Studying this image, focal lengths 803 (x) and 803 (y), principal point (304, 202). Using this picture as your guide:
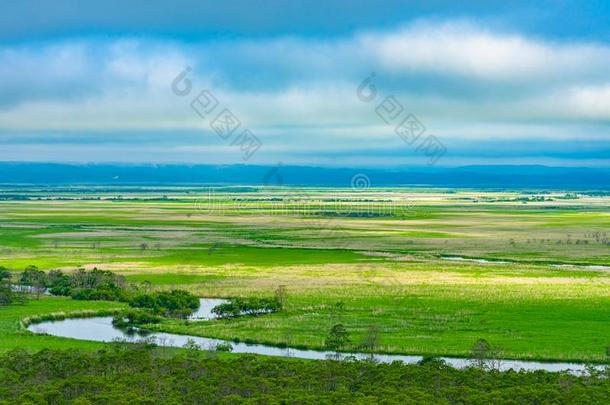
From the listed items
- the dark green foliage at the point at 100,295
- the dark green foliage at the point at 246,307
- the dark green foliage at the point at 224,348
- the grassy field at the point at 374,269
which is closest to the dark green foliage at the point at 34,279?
the dark green foliage at the point at 100,295

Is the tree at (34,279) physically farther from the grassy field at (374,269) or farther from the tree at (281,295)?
the tree at (281,295)

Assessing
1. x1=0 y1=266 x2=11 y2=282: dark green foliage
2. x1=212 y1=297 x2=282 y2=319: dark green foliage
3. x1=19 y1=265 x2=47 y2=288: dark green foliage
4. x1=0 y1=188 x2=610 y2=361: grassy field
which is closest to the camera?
x1=0 y1=188 x2=610 y2=361: grassy field

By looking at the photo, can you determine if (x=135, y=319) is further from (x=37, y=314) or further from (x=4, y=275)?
(x=4, y=275)

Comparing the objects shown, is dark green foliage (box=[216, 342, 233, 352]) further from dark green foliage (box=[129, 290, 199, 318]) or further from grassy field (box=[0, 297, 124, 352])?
dark green foliage (box=[129, 290, 199, 318])

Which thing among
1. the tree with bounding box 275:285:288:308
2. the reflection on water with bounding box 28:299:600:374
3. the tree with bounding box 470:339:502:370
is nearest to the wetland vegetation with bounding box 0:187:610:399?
the tree with bounding box 275:285:288:308

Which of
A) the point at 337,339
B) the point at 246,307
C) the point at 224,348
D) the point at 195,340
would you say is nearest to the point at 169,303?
the point at 246,307
